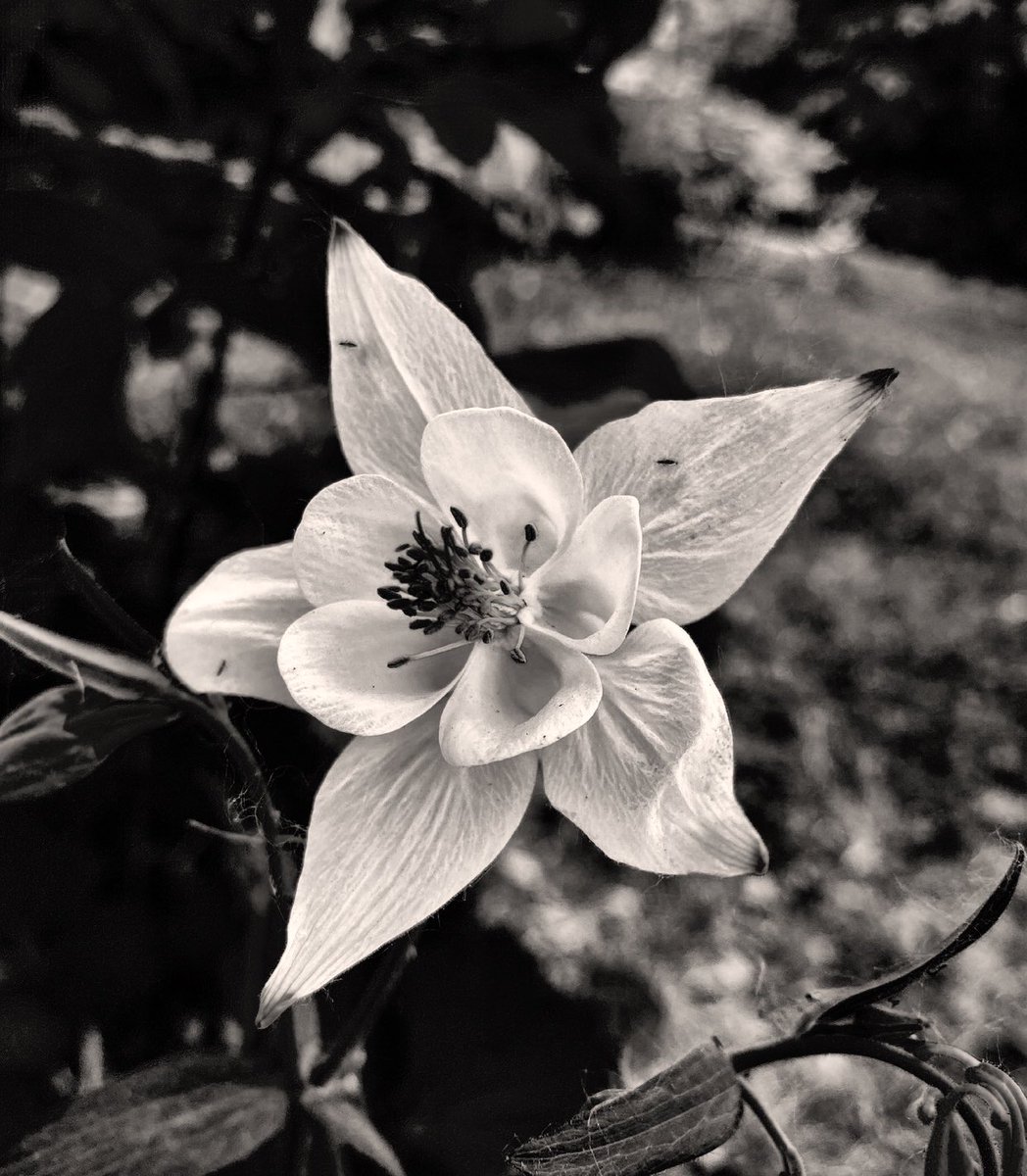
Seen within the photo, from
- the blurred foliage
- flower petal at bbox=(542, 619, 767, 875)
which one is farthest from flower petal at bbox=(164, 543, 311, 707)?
the blurred foliage

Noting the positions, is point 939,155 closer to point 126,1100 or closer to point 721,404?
point 721,404

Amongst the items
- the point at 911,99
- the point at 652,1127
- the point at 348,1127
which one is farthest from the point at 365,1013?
the point at 911,99

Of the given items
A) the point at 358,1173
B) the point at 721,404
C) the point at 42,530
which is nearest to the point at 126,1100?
the point at 358,1173

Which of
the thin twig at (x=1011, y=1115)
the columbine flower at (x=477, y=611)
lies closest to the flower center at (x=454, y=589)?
the columbine flower at (x=477, y=611)

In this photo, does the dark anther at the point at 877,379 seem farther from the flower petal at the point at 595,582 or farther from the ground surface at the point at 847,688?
the ground surface at the point at 847,688

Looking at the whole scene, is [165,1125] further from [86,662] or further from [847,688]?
[847,688]
